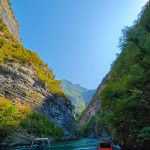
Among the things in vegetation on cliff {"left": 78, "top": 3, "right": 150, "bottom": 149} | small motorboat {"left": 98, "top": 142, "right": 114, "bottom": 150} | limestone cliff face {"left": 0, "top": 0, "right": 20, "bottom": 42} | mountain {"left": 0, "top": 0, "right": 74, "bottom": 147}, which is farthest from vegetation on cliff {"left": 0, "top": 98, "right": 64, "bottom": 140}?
limestone cliff face {"left": 0, "top": 0, "right": 20, "bottom": 42}

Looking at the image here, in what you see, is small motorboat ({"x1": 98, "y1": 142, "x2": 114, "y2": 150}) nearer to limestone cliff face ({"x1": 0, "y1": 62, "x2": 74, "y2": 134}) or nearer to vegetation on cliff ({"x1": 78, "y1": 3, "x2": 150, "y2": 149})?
vegetation on cliff ({"x1": 78, "y1": 3, "x2": 150, "y2": 149})

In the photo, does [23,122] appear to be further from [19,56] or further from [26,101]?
[19,56]

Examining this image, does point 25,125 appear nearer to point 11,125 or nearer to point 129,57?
point 11,125

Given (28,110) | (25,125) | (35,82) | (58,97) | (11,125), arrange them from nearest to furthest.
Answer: (11,125)
(25,125)
(28,110)
(35,82)
(58,97)

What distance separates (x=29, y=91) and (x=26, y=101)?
5.21 meters

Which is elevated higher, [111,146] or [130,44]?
[130,44]

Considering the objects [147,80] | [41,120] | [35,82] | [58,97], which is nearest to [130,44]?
[147,80]

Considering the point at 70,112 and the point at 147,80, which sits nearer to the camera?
the point at 147,80

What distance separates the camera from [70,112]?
16088cm

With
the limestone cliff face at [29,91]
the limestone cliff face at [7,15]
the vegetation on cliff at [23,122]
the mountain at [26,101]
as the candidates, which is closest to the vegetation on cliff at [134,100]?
the vegetation on cliff at [23,122]

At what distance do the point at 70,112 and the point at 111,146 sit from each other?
364ft

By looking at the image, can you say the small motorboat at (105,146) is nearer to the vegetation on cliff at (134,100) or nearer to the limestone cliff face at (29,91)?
the vegetation on cliff at (134,100)

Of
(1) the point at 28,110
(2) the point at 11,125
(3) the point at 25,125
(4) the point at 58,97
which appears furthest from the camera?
(4) the point at 58,97

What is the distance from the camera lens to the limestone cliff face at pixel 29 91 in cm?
11994
